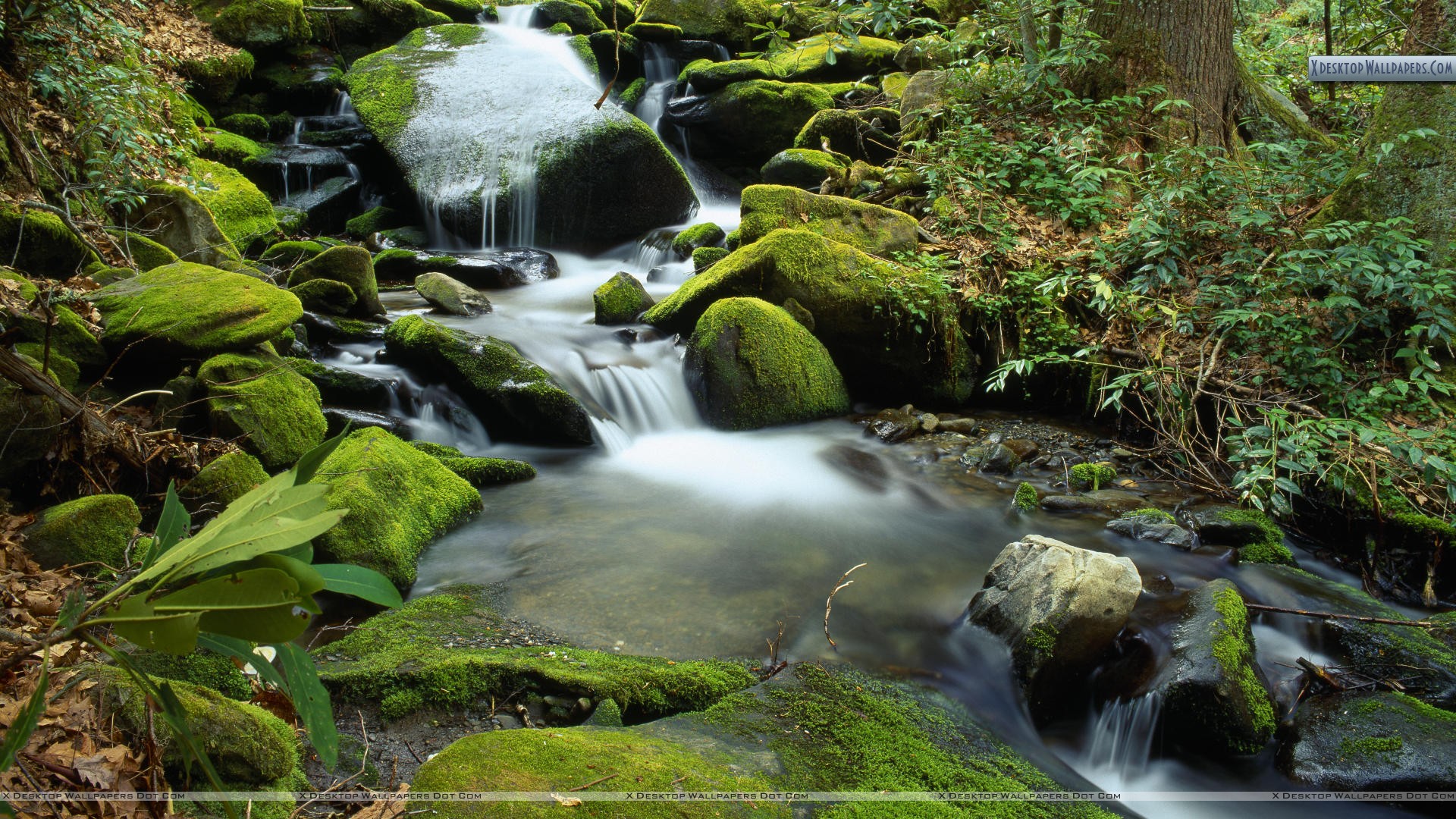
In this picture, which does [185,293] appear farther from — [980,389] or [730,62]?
[730,62]

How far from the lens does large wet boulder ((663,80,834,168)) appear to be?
13.4 metres

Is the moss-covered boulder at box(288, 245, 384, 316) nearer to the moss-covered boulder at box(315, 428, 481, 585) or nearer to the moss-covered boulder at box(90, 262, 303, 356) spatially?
the moss-covered boulder at box(90, 262, 303, 356)

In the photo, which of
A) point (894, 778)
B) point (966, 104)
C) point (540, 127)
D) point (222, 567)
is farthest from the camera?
point (540, 127)

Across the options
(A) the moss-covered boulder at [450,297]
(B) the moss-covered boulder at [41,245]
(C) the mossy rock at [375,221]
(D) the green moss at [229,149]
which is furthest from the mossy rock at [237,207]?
(B) the moss-covered boulder at [41,245]

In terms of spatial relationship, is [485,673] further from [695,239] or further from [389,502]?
[695,239]

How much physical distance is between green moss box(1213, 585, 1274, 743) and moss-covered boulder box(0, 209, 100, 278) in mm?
7026

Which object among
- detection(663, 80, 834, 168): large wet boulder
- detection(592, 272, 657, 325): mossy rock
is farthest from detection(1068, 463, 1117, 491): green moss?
detection(663, 80, 834, 168): large wet boulder

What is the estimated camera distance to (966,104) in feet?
29.3

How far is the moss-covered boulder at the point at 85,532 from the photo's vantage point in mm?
3090

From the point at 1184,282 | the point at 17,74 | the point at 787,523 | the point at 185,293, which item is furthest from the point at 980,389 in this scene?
the point at 17,74

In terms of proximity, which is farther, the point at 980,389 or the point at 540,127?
the point at 540,127

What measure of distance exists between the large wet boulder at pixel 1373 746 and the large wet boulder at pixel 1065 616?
80 centimetres

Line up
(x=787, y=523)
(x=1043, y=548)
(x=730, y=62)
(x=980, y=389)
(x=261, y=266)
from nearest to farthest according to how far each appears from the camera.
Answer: (x=1043, y=548) → (x=787, y=523) → (x=980, y=389) → (x=261, y=266) → (x=730, y=62)

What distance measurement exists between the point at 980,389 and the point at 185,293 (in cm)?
638
